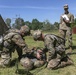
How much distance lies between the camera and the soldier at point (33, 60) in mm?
7891

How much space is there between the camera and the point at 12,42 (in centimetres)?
814

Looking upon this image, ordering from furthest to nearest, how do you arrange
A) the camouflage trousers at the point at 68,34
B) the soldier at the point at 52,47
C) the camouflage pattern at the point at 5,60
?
1. the camouflage trousers at the point at 68,34
2. the camouflage pattern at the point at 5,60
3. the soldier at the point at 52,47

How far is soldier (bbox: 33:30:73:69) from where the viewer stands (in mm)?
7684

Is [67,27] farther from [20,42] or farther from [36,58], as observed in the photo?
[20,42]

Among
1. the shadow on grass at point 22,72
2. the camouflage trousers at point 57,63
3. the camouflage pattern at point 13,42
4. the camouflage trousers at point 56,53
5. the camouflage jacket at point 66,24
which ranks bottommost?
the shadow on grass at point 22,72

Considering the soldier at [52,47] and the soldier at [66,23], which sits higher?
the soldier at [66,23]

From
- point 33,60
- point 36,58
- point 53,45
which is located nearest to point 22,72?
point 33,60

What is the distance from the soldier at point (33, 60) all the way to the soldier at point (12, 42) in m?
0.40

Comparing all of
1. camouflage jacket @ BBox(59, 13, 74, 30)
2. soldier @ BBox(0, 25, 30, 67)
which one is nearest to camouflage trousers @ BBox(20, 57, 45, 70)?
soldier @ BBox(0, 25, 30, 67)

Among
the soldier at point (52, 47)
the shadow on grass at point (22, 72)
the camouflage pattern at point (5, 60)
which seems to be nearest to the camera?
the shadow on grass at point (22, 72)

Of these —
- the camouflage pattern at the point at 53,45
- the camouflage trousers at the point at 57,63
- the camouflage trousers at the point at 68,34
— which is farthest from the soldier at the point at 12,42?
the camouflage trousers at the point at 68,34

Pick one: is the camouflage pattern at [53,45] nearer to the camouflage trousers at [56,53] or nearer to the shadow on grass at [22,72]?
the camouflage trousers at [56,53]

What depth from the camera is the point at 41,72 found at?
759 centimetres

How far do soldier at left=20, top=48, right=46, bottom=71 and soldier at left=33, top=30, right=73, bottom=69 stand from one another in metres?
0.32
